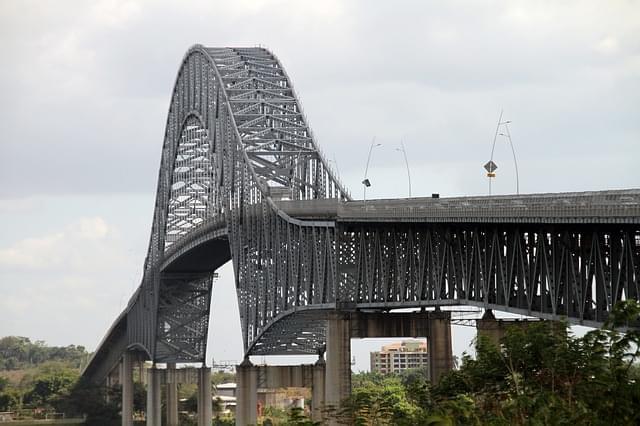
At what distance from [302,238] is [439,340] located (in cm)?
A: 1549

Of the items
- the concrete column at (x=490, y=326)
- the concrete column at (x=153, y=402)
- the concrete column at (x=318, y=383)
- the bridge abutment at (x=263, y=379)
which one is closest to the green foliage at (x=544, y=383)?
the concrete column at (x=490, y=326)

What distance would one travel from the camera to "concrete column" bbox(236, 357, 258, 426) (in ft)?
448

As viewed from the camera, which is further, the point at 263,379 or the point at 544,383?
the point at 263,379

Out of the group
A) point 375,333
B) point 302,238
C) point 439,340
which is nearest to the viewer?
point 439,340

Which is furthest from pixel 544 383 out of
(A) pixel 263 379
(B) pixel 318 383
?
(A) pixel 263 379

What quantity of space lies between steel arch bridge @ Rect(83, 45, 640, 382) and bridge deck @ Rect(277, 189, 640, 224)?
111mm

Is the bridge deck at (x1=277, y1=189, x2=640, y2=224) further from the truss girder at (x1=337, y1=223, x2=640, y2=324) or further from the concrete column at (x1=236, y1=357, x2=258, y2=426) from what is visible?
the concrete column at (x1=236, y1=357, x2=258, y2=426)

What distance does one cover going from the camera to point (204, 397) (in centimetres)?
17812

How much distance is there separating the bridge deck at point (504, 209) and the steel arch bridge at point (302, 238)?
111 mm

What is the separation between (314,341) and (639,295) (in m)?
69.6

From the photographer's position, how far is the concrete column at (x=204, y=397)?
175875 mm

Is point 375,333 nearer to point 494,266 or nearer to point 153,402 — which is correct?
point 494,266

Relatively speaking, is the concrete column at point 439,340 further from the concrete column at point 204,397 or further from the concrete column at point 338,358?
the concrete column at point 204,397

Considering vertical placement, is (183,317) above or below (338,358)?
above
